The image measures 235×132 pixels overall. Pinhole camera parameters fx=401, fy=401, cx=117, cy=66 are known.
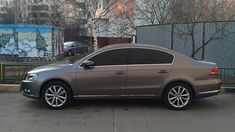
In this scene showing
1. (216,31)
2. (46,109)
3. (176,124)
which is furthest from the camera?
(216,31)

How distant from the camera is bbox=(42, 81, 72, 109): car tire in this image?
930 cm

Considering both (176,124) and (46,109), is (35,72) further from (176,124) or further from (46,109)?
(176,124)

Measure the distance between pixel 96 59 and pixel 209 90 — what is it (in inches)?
109

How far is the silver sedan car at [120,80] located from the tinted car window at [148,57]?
0.08 ft

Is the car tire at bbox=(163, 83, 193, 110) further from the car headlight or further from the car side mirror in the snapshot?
the car headlight

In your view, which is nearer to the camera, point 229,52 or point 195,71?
point 195,71

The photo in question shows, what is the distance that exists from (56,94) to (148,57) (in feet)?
7.63

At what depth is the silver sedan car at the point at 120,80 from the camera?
929 cm

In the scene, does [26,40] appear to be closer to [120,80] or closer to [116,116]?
[120,80]

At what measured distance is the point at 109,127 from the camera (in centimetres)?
771

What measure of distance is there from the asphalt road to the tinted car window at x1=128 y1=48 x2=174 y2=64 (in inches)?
43.5

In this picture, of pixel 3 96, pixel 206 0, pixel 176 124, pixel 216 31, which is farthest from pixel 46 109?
pixel 206 0

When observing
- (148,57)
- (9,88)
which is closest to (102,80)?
(148,57)

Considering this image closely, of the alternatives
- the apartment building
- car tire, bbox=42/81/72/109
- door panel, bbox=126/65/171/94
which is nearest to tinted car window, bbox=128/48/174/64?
door panel, bbox=126/65/171/94
